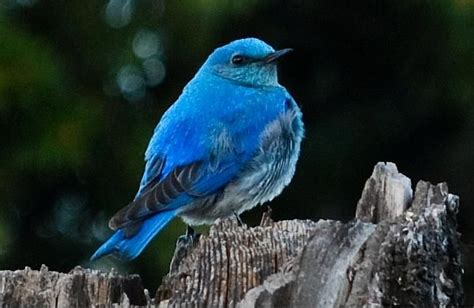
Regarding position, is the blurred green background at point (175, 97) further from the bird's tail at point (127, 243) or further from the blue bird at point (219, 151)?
the bird's tail at point (127, 243)

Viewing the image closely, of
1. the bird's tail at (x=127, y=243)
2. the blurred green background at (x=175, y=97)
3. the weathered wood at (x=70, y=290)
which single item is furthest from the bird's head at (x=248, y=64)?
the weathered wood at (x=70, y=290)

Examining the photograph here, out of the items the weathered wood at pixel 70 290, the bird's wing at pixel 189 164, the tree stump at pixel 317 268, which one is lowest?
the weathered wood at pixel 70 290

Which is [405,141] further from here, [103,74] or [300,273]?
[300,273]

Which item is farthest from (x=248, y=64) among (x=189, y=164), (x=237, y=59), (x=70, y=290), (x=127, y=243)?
(x=70, y=290)

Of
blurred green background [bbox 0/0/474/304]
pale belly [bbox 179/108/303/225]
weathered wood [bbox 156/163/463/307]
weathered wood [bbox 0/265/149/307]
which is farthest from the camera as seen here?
blurred green background [bbox 0/0/474/304]

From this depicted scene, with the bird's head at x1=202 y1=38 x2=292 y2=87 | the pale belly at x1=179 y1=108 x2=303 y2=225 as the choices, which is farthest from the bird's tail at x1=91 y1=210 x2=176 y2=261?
the bird's head at x1=202 y1=38 x2=292 y2=87

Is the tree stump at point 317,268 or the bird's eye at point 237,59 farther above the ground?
the bird's eye at point 237,59

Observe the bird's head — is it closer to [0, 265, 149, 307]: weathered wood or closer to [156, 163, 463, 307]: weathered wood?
[156, 163, 463, 307]: weathered wood
